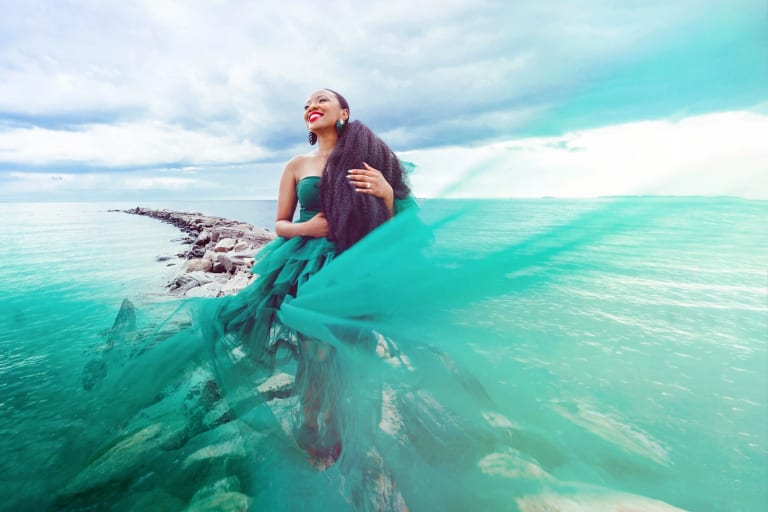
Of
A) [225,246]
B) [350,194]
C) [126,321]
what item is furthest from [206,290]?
[225,246]

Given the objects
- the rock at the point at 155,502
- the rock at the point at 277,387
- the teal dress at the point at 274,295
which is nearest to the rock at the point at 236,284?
the rock at the point at 277,387

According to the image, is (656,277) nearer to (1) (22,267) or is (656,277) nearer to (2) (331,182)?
(2) (331,182)

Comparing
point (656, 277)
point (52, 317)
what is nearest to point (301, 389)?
point (52, 317)

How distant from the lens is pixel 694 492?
2182 mm

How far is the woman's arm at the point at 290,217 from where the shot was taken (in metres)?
2.10

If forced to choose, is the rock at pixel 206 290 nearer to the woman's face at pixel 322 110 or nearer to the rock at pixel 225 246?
the woman's face at pixel 322 110

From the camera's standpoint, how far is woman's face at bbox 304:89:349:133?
216 cm

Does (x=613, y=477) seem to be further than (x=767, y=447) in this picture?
No

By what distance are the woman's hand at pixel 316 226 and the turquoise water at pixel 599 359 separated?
0.61 meters

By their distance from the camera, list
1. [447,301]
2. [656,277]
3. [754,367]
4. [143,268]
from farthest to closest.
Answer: [143,268] < [656,277] < [754,367] < [447,301]

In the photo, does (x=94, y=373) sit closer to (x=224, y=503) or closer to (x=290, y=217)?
(x=224, y=503)

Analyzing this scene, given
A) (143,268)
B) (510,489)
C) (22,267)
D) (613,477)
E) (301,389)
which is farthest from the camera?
(143,268)

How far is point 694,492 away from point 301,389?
236 centimetres

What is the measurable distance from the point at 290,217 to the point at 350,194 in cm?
52
